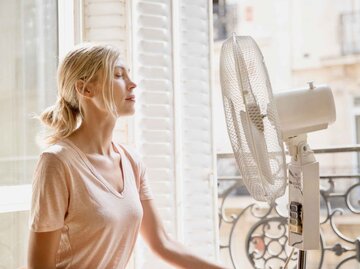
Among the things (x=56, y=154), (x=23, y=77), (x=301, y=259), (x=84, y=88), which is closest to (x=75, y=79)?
(x=84, y=88)

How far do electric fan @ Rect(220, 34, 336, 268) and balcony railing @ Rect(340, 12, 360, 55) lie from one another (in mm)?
6554

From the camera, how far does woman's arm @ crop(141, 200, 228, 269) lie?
1341 millimetres

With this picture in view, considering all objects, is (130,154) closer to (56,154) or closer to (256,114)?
(56,154)

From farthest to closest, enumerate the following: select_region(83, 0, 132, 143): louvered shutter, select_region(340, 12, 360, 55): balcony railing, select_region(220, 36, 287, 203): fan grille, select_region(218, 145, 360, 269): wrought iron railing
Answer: select_region(340, 12, 360, 55): balcony railing → select_region(218, 145, 360, 269): wrought iron railing → select_region(83, 0, 132, 143): louvered shutter → select_region(220, 36, 287, 203): fan grille

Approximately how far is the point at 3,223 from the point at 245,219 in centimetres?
677

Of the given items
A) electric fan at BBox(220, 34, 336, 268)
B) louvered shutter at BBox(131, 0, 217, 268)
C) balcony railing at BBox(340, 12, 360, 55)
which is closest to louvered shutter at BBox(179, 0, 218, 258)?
louvered shutter at BBox(131, 0, 217, 268)

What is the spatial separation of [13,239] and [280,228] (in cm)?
181

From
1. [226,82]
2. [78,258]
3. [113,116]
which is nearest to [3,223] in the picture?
[78,258]

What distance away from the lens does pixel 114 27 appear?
168cm

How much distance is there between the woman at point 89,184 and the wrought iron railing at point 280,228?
48 cm

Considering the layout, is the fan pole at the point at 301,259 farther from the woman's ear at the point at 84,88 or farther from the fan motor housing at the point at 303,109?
the woman's ear at the point at 84,88

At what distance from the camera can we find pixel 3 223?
155cm

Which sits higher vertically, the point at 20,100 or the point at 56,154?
the point at 20,100

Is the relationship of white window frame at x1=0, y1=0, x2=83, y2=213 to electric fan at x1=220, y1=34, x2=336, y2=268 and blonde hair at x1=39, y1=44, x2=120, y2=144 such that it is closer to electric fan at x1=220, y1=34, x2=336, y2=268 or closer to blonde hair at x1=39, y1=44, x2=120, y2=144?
blonde hair at x1=39, y1=44, x2=120, y2=144
